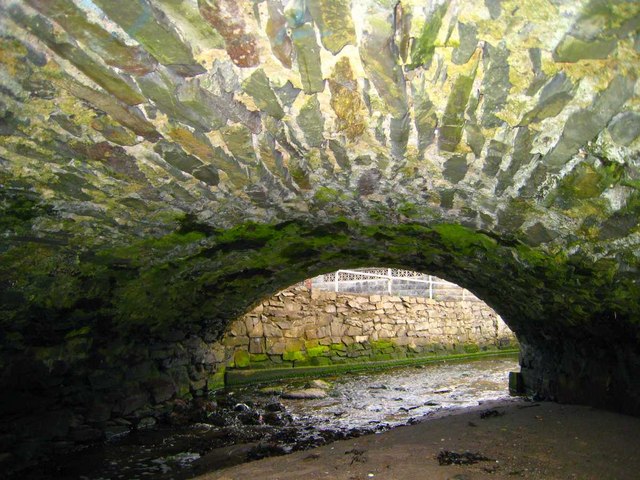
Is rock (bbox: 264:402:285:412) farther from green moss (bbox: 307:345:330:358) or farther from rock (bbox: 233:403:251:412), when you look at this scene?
green moss (bbox: 307:345:330:358)

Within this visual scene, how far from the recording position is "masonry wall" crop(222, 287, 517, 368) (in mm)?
8875

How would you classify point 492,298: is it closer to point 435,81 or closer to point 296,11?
point 435,81

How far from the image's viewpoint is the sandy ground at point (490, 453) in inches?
124

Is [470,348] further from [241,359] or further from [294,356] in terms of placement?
[241,359]

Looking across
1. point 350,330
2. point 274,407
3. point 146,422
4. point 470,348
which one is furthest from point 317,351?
point 470,348

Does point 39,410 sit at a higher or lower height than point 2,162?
lower

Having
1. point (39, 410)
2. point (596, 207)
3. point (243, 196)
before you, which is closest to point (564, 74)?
point (596, 207)

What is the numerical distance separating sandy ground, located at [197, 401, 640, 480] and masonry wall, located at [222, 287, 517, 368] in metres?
4.44

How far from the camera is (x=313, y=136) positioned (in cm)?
229

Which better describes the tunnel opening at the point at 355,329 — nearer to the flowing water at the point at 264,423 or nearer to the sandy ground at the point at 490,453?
the flowing water at the point at 264,423

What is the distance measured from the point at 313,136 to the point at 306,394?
19.0ft

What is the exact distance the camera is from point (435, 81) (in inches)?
72.6

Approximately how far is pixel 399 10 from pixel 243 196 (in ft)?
5.61

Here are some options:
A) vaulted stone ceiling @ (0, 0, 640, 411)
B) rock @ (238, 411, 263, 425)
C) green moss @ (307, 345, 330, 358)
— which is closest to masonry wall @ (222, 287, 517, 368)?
green moss @ (307, 345, 330, 358)
